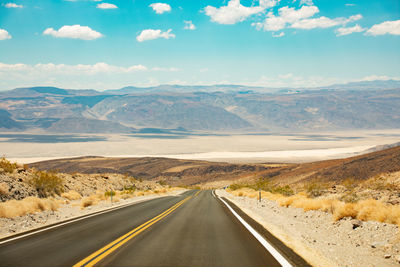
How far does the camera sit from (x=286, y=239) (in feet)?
29.9

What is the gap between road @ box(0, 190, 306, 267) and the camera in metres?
6.79

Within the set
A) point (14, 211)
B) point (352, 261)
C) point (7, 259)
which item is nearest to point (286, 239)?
point (352, 261)

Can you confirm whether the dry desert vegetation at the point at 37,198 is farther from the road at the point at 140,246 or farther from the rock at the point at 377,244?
the rock at the point at 377,244

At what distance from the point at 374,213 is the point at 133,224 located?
7.78 m

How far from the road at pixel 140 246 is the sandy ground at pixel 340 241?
1022 mm

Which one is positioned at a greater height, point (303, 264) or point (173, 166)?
point (303, 264)

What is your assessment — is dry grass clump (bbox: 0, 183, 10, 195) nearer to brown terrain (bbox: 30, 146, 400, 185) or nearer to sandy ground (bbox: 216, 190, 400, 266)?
sandy ground (bbox: 216, 190, 400, 266)

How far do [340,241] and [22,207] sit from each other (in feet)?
43.2

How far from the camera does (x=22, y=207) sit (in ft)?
50.2

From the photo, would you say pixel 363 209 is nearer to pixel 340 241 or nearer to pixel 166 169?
pixel 340 241

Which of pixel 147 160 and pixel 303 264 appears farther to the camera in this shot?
pixel 147 160

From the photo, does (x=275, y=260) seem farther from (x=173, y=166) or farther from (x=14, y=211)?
(x=173, y=166)

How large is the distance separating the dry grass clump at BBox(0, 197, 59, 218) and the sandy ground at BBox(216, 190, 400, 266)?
1010cm

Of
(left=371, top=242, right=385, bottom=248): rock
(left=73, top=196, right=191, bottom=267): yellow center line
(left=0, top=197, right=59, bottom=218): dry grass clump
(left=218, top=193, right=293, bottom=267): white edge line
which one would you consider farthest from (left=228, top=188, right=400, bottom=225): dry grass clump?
(left=0, top=197, right=59, bottom=218): dry grass clump
